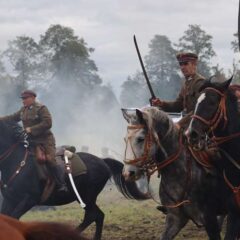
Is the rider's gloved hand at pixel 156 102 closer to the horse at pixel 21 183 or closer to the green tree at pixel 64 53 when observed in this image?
the horse at pixel 21 183

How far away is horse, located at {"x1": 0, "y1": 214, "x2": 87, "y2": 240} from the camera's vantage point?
2949 mm

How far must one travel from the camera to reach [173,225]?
668 cm

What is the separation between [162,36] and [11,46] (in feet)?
41.1

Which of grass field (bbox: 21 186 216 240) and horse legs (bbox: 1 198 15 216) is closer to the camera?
horse legs (bbox: 1 198 15 216)

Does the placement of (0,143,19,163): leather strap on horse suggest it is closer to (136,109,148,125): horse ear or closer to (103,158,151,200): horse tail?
(103,158,151,200): horse tail

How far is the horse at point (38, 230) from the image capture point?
295 cm

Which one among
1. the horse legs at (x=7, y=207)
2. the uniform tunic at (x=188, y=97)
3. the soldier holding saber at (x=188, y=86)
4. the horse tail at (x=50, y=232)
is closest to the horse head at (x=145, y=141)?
the soldier holding saber at (x=188, y=86)

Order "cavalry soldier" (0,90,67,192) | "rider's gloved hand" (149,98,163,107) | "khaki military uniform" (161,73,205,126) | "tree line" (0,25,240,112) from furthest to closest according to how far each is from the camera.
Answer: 1. "tree line" (0,25,240,112)
2. "cavalry soldier" (0,90,67,192)
3. "rider's gloved hand" (149,98,163,107)
4. "khaki military uniform" (161,73,205,126)

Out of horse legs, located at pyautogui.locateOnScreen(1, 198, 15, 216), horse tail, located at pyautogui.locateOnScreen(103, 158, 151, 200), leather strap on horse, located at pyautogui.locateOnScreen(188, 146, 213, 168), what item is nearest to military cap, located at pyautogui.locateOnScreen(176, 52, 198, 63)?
leather strap on horse, located at pyautogui.locateOnScreen(188, 146, 213, 168)

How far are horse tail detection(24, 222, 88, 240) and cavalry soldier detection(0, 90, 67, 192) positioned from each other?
612 cm

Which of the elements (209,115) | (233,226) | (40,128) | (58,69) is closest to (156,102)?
(209,115)

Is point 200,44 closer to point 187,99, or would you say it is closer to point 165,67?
point 165,67

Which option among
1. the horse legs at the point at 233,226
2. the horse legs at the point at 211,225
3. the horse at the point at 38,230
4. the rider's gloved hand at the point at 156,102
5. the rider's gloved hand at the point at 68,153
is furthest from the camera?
the rider's gloved hand at the point at 68,153

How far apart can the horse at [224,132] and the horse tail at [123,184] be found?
3.50m
